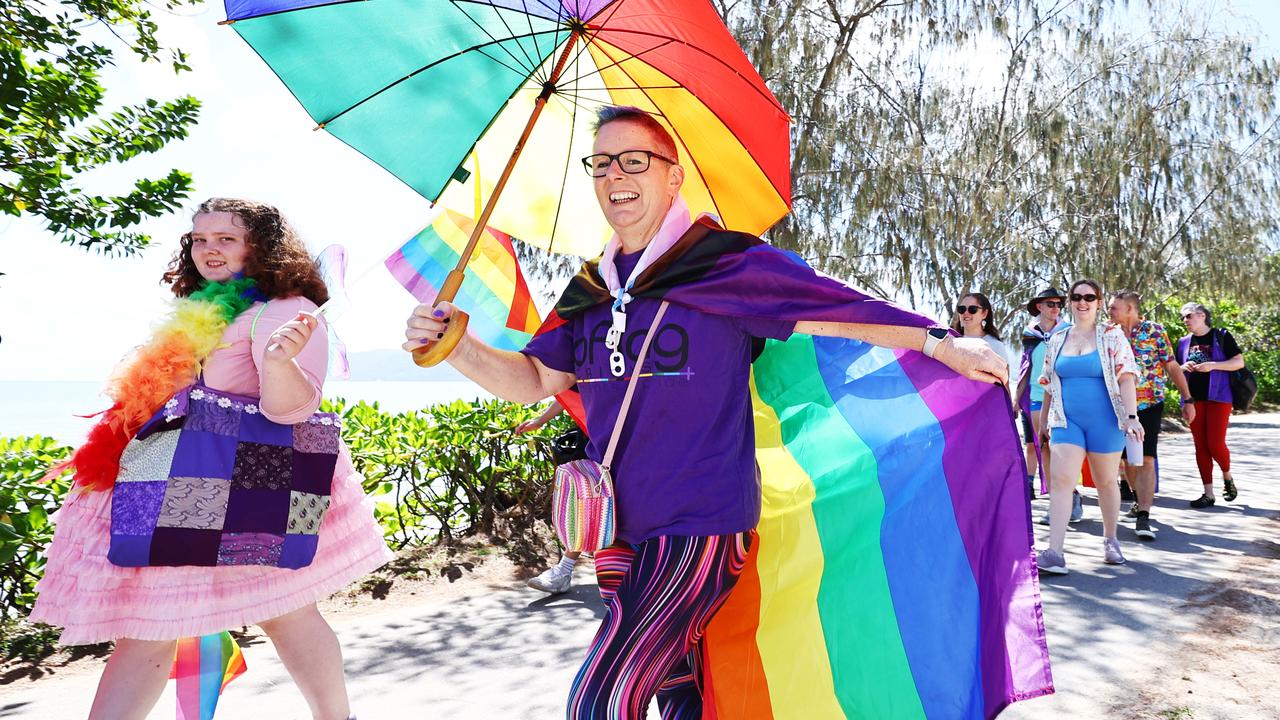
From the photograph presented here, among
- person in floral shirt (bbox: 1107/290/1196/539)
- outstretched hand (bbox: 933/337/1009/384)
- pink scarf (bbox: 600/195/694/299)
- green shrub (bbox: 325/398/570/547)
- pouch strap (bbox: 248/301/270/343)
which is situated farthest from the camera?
person in floral shirt (bbox: 1107/290/1196/539)

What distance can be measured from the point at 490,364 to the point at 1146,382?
25.3ft

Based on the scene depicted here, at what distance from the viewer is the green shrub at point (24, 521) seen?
4.45 metres

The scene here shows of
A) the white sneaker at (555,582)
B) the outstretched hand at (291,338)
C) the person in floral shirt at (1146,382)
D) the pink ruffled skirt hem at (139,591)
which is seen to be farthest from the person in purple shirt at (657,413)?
the person in floral shirt at (1146,382)

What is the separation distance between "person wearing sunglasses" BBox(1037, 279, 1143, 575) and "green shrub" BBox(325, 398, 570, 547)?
3.84m

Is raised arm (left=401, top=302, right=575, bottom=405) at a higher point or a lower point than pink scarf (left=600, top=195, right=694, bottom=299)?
lower

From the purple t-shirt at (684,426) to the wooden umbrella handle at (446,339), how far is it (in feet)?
1.41

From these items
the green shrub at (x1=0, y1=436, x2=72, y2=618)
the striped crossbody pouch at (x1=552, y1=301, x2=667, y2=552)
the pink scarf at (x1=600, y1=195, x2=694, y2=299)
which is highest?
the pink scarf at (x1=600, y1=195, x2=694, y2=299)

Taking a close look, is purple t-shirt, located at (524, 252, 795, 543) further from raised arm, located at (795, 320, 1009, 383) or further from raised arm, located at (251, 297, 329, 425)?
raised arm, located at (251, 297, 329, 425)

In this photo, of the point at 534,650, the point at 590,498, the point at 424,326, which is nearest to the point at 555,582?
the point at 534,650

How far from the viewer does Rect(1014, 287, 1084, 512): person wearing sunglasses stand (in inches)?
315

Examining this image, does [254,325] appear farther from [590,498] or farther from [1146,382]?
[1146,382]

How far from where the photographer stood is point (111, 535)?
2580 millimetres

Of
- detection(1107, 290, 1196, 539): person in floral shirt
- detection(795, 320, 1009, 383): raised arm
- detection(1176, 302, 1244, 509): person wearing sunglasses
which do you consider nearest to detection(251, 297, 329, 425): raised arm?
detection(795, 320, 1009, 383): raised arm

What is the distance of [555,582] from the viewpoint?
5727 millimetres
